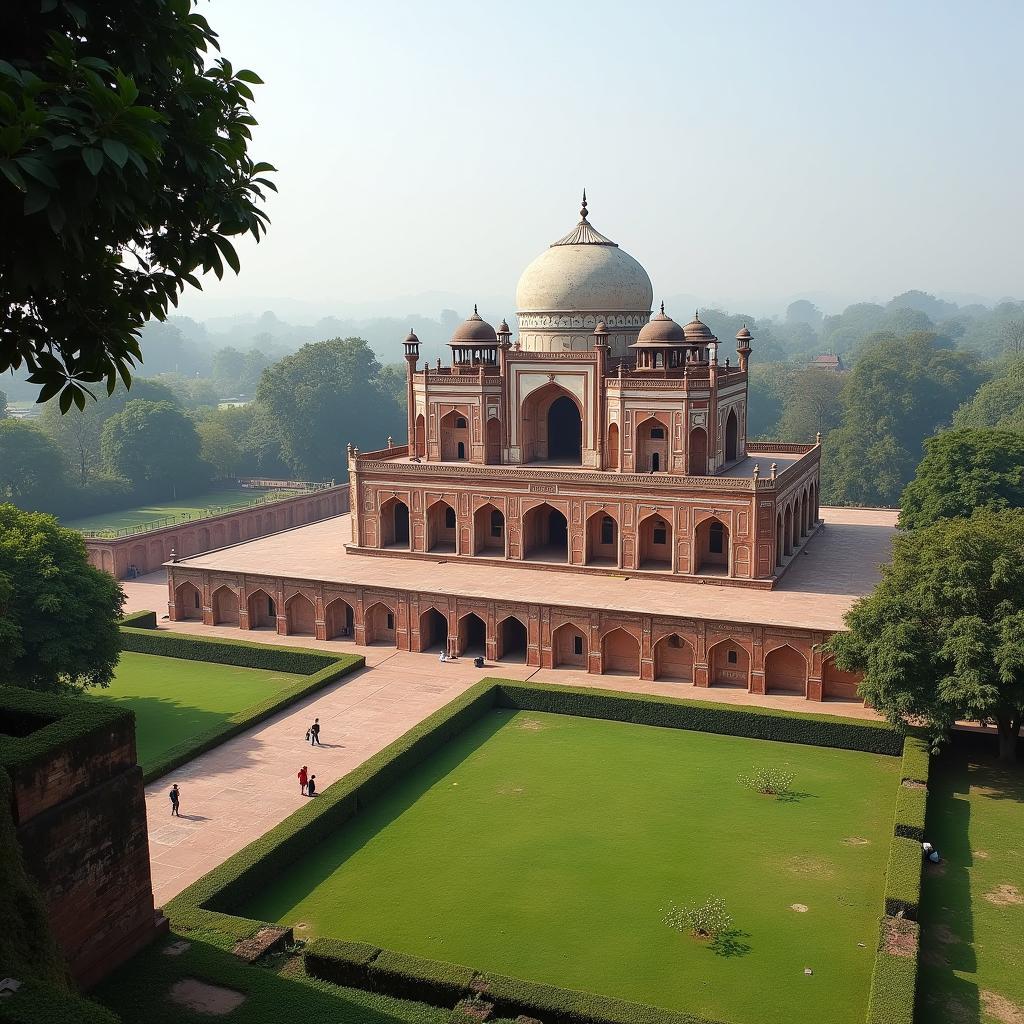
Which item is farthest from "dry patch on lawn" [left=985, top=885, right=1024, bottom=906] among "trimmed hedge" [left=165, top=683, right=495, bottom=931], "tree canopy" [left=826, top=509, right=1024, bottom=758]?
"trimmed hedge" [left=165, top=683, right=495, bottom=931]

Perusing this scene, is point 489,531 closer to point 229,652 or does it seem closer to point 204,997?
point 229,652

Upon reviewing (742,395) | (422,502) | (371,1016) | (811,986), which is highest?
(742,395)

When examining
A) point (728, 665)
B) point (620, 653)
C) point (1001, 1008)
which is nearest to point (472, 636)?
point (620, 653)

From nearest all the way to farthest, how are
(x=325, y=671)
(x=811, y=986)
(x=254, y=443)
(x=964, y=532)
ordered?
(x=811, y=986)
(x=964, y=532)
(x=325, y=671)
(x=254, y=443)

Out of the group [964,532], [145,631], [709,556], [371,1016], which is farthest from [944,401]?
[371,1016]

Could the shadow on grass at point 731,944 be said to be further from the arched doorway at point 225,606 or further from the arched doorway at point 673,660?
the arched doorway at point 225,606

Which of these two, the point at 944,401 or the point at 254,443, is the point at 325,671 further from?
the point at 944,401

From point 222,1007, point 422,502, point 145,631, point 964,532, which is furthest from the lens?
point 422,502
